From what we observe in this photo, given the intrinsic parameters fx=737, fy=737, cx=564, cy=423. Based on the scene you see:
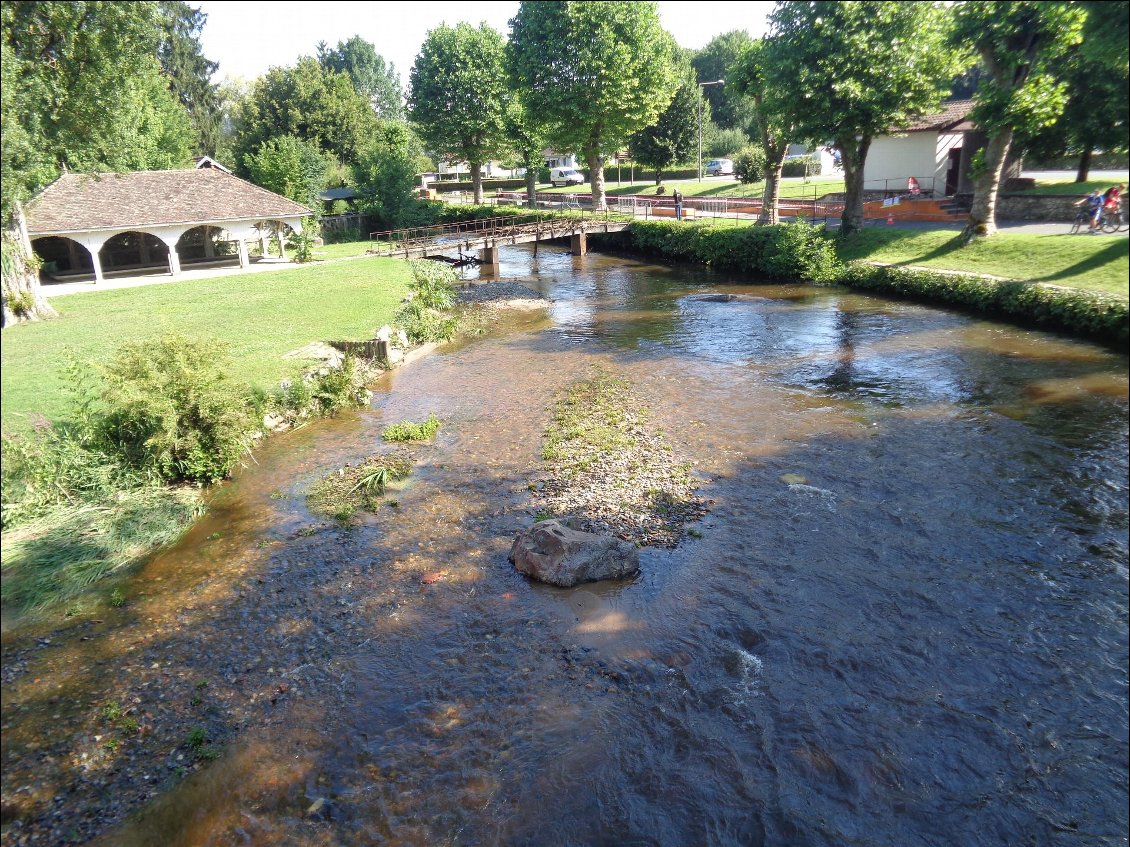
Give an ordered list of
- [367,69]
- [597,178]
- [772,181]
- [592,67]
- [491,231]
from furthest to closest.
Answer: [367,69] < [597,178] < [592,67] < [491,231] < [772,181]

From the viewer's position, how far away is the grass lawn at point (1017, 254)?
9562mm

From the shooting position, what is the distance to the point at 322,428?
56.4 ft

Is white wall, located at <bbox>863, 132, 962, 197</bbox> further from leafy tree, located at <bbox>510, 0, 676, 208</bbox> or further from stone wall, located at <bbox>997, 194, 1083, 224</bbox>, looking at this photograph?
leafy tree, located at <bbox>510, 0, 676, 208</bbox>

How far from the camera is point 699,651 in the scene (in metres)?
9.12

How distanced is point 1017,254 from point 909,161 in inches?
956

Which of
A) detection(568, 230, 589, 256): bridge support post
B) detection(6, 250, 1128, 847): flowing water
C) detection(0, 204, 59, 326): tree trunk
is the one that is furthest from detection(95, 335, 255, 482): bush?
detection(568, 230, 589, 256): bridge support post

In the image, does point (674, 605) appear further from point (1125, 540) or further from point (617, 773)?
point (1125, 540)

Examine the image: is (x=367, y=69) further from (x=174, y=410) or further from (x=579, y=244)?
(x=174, y=410)

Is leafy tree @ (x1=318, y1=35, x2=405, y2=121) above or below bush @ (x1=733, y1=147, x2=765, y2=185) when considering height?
above

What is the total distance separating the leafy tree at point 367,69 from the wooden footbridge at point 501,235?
8474 cm

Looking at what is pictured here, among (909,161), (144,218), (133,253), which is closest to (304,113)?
(133,253)

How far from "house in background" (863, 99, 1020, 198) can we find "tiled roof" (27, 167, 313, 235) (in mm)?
31958

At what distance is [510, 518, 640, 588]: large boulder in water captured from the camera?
10.7 meters

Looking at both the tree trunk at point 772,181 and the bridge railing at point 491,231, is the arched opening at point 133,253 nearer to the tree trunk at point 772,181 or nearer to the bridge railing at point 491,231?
the bridge railing at point 491,231
